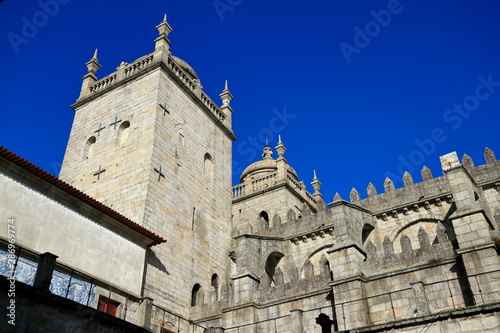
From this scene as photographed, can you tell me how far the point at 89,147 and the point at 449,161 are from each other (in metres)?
16.1

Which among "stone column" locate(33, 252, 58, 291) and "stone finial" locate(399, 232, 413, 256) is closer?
"stone column" locate(33, 252, 58, 291)

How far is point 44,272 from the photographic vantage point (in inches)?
449

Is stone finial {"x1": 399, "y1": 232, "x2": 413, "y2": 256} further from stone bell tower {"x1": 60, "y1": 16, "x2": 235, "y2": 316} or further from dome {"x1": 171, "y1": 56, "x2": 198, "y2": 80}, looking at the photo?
dome {"x1": 171, "y1": 56, "x2": 198, "y2": 80}

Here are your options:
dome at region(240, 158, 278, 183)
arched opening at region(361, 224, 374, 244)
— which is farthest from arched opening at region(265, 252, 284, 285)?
dome at region(240, 158, 278, 183)

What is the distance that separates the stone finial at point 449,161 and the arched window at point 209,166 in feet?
37.3

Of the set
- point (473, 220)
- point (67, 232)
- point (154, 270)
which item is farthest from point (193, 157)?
point (473, 220)

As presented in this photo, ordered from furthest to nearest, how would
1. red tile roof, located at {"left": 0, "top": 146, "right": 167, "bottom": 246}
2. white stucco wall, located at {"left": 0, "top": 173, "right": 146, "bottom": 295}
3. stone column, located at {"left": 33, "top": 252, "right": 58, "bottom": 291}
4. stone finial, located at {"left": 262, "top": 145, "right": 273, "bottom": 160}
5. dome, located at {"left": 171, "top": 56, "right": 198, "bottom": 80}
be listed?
stone finial, located at {"left": 262, "top": 145, "right": 273, "bottom": 160} → dome, located at {"left": 171, "top": 56, "right": 198, "bottom": 80} → red tile roof, located at {"left": 0, "top": 146, "right": 167, "bottom": 246} → white stucco wall, located at {"left": 0, "top": 173, "right": 146, "bottom": 295} → stone column, located at {"left": 33, "top": 252, "right": 58, "bottom": 291}

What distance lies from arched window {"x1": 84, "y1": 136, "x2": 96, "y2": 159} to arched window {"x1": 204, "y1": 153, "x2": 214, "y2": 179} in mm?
5485

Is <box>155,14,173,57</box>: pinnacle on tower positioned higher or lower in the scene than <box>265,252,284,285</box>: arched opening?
higher

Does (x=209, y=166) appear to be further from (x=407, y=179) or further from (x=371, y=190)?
(x=407, y=179)

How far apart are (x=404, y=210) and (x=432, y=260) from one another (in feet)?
18.5

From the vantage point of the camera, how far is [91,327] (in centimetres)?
1229

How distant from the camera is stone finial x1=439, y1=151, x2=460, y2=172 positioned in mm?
15812

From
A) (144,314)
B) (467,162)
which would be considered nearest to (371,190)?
(467,162)
